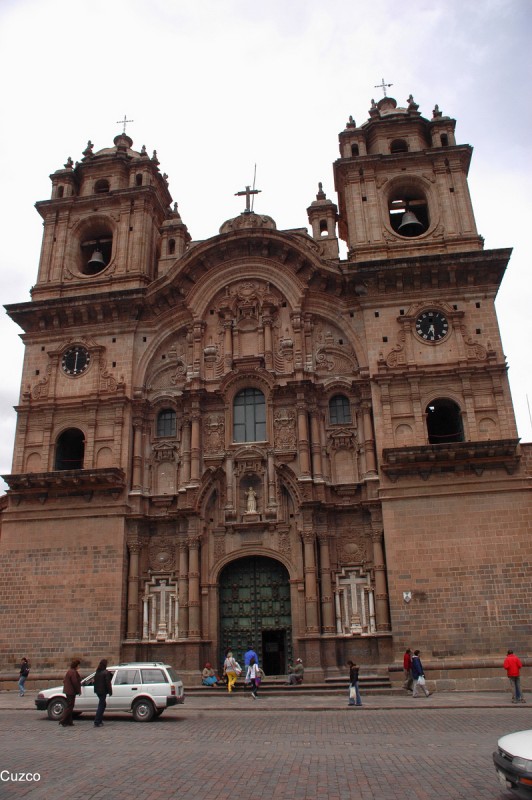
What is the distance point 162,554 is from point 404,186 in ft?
68.9

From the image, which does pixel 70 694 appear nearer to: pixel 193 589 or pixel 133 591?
pixel 193 589

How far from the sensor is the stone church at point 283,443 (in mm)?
24484

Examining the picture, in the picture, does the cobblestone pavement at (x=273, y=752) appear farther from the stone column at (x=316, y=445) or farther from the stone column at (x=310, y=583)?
the stone column at (x=316, y=445)

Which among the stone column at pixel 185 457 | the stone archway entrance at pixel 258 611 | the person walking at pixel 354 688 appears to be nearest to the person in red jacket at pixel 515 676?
the person walking at pixel 354 688

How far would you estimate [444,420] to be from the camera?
98.0 ft

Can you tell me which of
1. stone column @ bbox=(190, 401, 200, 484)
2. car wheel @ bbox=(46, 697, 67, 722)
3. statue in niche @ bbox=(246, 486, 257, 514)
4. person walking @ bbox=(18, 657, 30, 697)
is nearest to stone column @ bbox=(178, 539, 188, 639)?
stone column @ bbox=(190, 401, 200, 484)

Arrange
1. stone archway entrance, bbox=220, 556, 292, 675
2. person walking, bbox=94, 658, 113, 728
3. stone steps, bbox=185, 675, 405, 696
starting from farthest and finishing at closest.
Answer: stone archway entrance, bbox=220, 556, 292, 675
stone steps, bbox=185, 675, 405, 696
person walking, bbox=94, 658, 113, 728

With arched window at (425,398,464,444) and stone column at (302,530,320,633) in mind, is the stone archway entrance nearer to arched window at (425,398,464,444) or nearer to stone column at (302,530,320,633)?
stone column at (302,530,320,633)

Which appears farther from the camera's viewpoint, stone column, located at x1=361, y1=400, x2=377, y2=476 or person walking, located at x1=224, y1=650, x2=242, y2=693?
stone column, located at x1=361, y1=400, x2=377, y2=476

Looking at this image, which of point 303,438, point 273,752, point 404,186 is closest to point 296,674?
point 303,438

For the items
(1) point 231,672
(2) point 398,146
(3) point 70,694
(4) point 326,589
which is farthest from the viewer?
(2) point 398,146

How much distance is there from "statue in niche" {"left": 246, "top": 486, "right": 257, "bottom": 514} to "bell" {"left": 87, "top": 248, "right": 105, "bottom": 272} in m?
14.5

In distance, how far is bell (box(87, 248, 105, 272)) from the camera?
32906mm

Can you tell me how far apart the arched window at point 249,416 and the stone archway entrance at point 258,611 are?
522 cm
